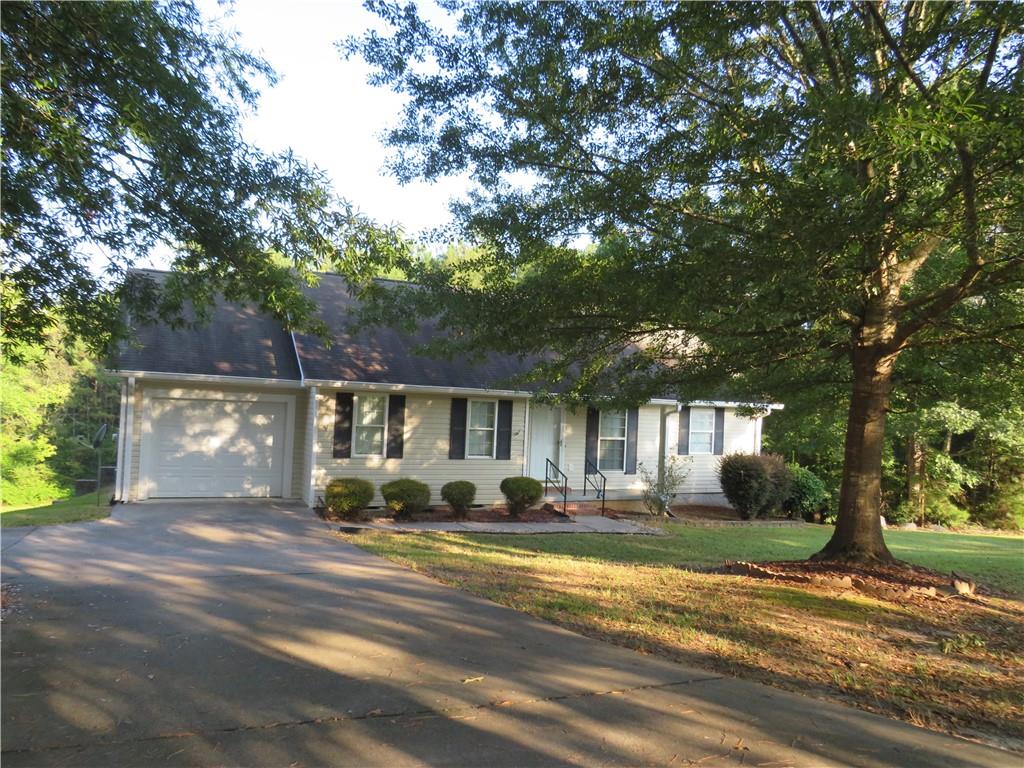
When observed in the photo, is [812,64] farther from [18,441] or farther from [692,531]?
[18,441]

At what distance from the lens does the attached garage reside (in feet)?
46.8

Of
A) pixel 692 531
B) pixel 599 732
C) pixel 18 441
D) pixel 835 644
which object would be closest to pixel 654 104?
pixel 835 644

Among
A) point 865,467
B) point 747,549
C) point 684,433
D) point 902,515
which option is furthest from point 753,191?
point 902,515

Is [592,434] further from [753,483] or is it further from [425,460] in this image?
[425,460]

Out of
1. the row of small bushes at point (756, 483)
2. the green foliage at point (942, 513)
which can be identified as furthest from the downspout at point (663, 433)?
the green foliage at point (942, 513)

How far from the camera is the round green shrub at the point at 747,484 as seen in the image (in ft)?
57.6

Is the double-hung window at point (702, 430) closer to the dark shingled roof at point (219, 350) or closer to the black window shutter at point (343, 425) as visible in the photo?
the black window shutter at point (343, 425)

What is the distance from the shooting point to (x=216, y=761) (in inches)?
143

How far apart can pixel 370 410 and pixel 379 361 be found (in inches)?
46.2

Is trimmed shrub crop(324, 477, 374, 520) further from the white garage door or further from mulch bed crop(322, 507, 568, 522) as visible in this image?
the white garage door

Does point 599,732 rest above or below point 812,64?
below

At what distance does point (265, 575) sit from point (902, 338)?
26.5 feet

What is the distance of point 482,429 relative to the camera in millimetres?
16312

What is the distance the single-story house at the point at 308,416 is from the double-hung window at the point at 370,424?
0.02m
